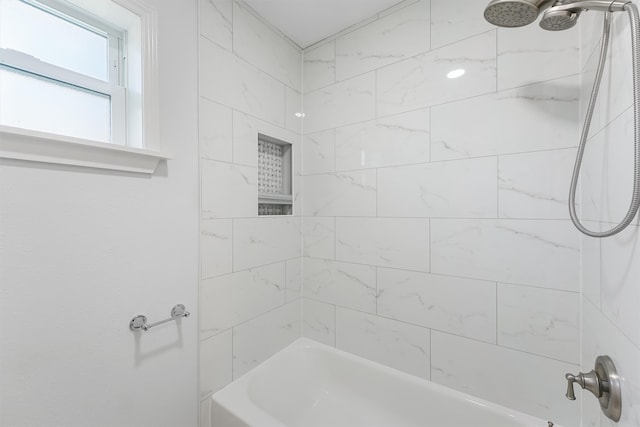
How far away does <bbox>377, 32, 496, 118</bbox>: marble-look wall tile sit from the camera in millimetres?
1279

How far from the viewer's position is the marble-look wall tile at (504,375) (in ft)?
3.77

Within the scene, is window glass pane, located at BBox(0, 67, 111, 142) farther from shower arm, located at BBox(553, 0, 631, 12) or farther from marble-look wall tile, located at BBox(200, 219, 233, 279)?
shower arm, located at BBox(553, 0, 631, 12)

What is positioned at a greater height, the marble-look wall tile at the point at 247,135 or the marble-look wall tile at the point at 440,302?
the marble-look wall tile at the point at 247,135

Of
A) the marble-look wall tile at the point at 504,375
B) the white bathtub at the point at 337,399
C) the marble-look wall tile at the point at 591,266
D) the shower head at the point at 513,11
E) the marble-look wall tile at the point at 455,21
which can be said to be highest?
the marble-look wall tile at the point at 455,21

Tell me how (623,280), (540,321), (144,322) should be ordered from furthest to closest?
(540,321)
(144,322)
(623,280)

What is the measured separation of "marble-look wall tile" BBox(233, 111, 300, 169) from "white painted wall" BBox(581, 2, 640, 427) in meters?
1.46

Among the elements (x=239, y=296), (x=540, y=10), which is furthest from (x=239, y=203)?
(x=540, y=10)

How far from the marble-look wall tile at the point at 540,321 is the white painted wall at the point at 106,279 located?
1.46 m

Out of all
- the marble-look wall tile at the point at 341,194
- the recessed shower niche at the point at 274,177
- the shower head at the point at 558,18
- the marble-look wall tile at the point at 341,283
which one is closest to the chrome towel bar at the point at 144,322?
the recessed shower niche at the point at 274,177

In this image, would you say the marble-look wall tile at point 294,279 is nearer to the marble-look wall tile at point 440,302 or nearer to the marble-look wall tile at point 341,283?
the marble-look wall tile at point 341,283

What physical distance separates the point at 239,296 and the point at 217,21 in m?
1.44

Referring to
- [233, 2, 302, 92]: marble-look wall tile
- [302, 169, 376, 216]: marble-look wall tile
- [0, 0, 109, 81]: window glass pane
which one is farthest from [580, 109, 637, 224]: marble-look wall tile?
[0, 0, 109, 81]: window glass pane

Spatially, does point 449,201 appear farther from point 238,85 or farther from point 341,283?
point 238,85

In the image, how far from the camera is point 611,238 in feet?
2.60
